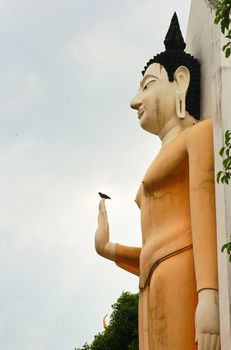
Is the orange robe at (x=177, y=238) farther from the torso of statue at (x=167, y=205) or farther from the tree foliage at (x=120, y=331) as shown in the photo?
the tree foliage at (x=120, y=331)

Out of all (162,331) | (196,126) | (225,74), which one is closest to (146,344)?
(162,331)

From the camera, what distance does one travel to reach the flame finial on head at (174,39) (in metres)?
8.70

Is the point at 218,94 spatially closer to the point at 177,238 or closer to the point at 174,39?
the point at 177,238

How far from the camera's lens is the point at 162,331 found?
7.32 metres

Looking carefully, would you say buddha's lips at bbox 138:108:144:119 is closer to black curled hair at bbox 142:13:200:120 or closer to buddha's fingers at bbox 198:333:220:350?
black curled hair at bbox 142:13:200:120

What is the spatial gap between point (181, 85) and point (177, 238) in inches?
66.0

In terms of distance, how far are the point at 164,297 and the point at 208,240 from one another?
682 mm

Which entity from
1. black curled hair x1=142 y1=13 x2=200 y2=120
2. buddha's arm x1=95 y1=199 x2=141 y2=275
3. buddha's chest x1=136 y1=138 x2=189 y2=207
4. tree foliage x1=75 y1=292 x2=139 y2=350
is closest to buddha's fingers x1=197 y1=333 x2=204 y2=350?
buddha's chest x1=136 y1=138 x2=189 y2=207

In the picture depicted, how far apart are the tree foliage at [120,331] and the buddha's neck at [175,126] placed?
12.1 metres

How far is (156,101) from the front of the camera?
8.34 m

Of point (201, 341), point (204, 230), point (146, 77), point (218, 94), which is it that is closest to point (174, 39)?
point (146, 77)

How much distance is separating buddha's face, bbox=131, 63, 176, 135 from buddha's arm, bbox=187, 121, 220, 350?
681 mm

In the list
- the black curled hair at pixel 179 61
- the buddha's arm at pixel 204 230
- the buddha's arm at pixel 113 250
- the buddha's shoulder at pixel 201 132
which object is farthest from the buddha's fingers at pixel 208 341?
the black curled hair at pixel 179 61

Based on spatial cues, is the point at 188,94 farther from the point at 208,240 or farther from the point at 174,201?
the point at 208,240
